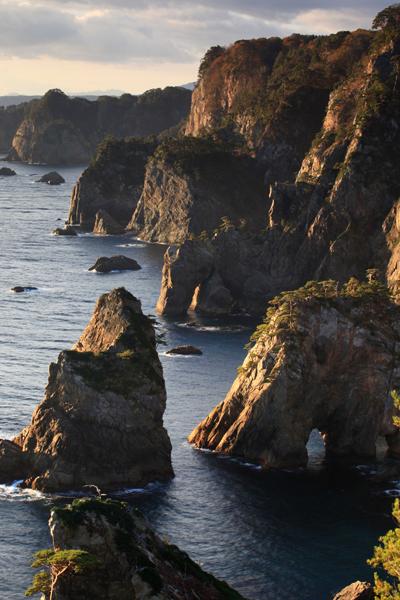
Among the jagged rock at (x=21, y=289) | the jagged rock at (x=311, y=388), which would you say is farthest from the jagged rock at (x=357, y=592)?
the jagged rock at (x=21, y=289)

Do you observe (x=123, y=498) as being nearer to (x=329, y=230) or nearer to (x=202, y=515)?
(x=202, y=515)

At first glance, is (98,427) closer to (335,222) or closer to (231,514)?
(231,514)

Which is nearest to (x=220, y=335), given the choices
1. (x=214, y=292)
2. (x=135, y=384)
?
(x=214, y=292)

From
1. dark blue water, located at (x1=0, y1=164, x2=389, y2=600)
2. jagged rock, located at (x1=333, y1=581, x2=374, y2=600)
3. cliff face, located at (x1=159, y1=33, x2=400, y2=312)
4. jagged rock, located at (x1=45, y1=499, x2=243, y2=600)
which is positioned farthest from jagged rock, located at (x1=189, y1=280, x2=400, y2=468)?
cliff face, located at (x1=159, y1=33, x2=400, y2=312)

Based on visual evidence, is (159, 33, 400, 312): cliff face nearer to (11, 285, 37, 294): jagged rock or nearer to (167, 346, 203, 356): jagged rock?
(167, 346, 203, 356): jagged rock

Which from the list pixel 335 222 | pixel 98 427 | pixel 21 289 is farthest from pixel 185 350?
pixel 98 427

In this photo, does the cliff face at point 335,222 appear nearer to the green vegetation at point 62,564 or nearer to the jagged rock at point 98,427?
the jagged rock at point 98,427

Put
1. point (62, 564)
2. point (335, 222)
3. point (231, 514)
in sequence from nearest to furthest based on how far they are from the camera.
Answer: point (62, 564) < point (231, 514) < point (335, 222)
